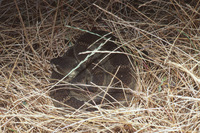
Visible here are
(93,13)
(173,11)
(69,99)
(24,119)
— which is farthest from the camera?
(93,13)

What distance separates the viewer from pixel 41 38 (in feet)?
6.66

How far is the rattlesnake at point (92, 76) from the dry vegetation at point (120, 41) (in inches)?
2.7

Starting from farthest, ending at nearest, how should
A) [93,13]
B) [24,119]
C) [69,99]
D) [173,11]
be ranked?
1. [93,13]
2. [173,11]
3. [69,99]
4. [24,119]

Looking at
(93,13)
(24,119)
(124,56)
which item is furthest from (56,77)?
(93,13)

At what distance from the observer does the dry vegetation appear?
1.43 m

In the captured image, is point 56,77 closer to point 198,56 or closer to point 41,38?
point 41,38

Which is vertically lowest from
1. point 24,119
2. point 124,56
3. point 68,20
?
point 24,119

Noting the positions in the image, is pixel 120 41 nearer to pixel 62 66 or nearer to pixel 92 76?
pixel 92 76

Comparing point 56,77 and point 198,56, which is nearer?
point 198,56

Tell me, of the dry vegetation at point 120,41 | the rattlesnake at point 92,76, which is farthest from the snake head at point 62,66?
the dry vegetation at point 120,41

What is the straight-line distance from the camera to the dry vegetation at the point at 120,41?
1427mm

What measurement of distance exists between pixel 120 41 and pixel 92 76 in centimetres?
29

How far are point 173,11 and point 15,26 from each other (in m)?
1.22

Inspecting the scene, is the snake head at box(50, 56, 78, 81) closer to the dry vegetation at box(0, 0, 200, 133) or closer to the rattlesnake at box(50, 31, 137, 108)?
the rattlesnake at box(50, 31, 137, 108)
